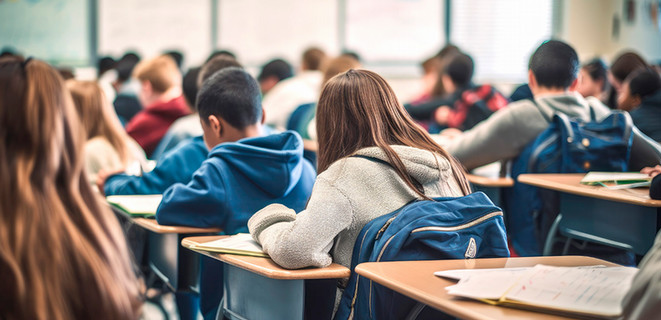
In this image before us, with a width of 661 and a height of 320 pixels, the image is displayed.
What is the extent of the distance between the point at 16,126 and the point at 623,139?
2.43 m

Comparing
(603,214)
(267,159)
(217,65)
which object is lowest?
(603,214)

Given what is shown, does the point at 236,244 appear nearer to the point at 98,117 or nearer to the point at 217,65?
the point at 217,65

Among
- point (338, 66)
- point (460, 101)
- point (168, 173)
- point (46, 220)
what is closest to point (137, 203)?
point (168, 173)

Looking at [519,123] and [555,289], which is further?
[519,123]

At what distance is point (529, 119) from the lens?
3.36 meters

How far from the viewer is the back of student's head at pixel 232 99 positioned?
8.78 feet

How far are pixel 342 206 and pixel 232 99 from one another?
36.6 inches

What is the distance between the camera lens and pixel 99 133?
140 inches

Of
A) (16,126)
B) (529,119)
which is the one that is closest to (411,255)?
(16,126)

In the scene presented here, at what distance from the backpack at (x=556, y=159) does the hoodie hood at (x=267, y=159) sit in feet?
3.74

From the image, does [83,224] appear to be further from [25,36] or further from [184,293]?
[25,36]

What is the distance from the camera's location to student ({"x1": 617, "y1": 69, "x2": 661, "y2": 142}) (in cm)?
420

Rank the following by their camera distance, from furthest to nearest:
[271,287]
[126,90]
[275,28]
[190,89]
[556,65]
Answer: [275,28], [126,90], [190,89], [556,65], [271,287]

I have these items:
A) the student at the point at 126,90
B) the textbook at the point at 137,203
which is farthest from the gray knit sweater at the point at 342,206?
the student at the point at 126,90
